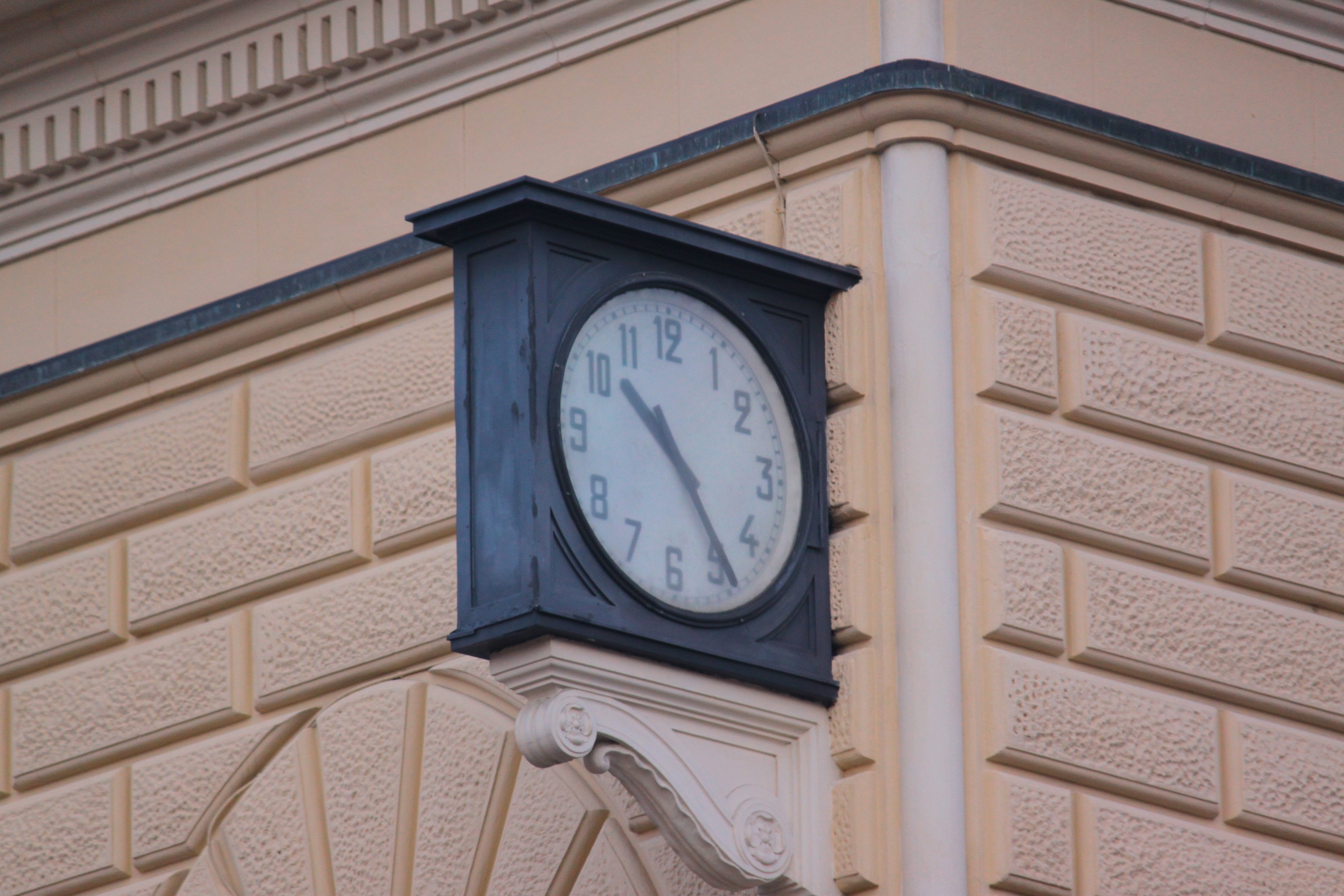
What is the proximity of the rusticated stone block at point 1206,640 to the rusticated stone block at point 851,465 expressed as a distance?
669 millimetres

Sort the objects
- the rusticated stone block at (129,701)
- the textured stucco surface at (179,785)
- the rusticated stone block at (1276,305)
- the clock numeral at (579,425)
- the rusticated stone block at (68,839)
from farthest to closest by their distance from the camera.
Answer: the rusticated stone block at (68,839), the rusticated stone block at (129,701), the textured stucco surface at (179,785), the rusticated stone block at (1276,305), the clock numeral at (579,425)

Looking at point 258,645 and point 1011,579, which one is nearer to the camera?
point 1011,579

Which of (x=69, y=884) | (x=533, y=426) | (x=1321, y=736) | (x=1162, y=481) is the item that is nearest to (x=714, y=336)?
(x=533, y=426)

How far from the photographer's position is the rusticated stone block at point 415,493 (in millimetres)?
11172

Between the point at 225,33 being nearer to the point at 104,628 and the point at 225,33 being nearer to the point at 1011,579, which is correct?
the point at 104,628

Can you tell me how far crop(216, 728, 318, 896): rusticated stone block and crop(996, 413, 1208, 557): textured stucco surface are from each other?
2540 mm

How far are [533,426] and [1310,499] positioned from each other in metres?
2.80

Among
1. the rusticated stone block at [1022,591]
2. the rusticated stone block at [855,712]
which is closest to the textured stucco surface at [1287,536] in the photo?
the rusticated stone block at [1022,591]

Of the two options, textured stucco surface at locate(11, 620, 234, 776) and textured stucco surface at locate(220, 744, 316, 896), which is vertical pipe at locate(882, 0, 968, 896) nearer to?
textured stucco surface at locate(220, 744, 316, 896)

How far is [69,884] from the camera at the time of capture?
11.8 meters

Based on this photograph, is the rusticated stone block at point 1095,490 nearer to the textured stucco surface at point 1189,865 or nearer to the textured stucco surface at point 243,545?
the textured stucco surface at point 1189,865

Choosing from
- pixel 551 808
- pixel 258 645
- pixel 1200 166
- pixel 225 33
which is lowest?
pixel 551 808

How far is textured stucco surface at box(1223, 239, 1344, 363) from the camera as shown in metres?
10.9

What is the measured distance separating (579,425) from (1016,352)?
154cm
